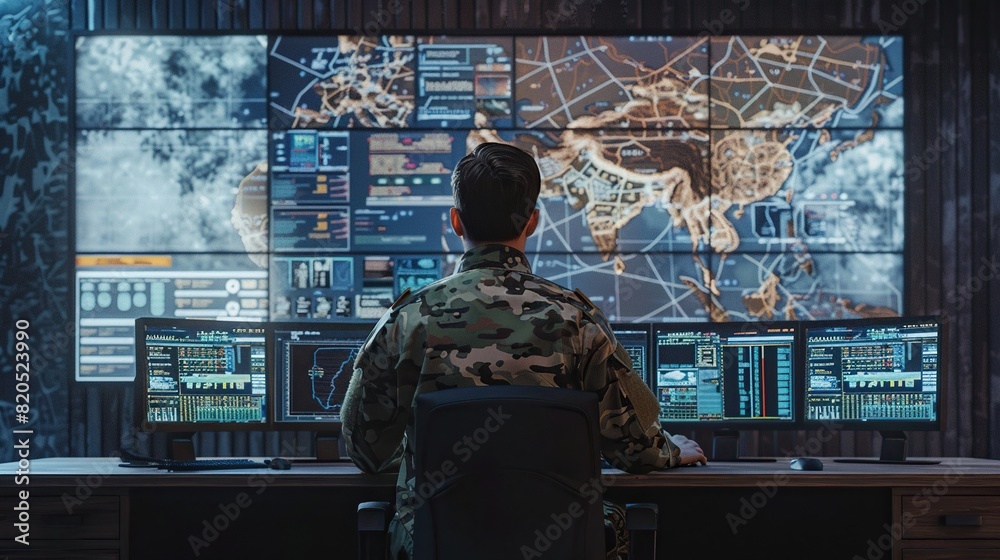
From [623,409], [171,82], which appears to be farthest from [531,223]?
[171,82]

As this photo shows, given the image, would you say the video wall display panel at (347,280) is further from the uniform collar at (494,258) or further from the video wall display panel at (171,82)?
the uniform collar at (494,258)

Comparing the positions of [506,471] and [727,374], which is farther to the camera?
[727,374]

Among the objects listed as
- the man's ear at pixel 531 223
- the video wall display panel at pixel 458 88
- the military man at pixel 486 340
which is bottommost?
the military man at pixel 486 340

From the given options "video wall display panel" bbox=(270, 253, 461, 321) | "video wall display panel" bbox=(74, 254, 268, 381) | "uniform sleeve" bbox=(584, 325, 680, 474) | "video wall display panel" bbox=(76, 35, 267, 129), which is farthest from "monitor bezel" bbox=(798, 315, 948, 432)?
"video wall display panel" bbox=(76, 35, 267, 129)

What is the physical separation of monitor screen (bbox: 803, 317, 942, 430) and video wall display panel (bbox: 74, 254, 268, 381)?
287cm

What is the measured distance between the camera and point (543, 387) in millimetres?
1707

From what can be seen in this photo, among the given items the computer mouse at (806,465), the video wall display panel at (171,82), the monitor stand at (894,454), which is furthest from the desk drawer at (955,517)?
the video wall display panel at (171,82)

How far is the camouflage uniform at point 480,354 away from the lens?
1.86 m

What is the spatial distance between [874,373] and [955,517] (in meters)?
0.56

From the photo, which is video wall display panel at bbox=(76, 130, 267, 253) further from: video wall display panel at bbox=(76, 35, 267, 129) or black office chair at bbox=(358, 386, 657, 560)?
black office chair at bbox=(358, 386, 657, 560)

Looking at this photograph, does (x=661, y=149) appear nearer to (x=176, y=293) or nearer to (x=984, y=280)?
(x=984, y=280)

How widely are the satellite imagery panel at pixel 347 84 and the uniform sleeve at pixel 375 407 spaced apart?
3.03 metres

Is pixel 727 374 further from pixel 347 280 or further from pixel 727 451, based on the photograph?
pixel 347 280

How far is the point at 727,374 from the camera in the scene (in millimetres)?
3051
